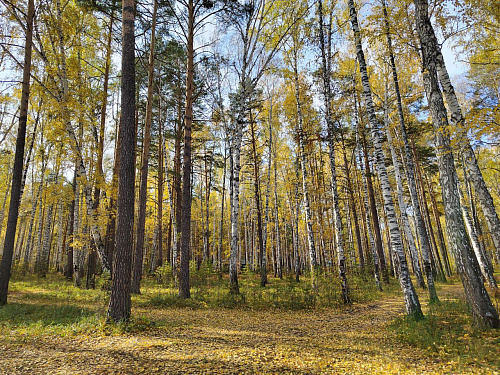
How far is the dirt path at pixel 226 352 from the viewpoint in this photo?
3629 mm

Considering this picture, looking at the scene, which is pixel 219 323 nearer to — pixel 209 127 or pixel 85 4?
pixel 85 4

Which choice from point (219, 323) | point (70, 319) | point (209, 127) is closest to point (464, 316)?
point (219, 323)

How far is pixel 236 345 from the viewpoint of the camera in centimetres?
473

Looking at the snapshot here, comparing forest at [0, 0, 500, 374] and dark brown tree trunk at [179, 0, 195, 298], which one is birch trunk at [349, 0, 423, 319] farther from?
dark brown tree trunk at [179, 0, 195, 298]

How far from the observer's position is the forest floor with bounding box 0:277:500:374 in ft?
12.0

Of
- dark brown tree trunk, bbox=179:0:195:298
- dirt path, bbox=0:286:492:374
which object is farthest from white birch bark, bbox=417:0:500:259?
dark brown tree trunk, bbox=179:0:195:298

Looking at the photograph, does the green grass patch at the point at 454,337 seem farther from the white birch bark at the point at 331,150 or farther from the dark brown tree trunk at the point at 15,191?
the dark brown tree trunk at the point at 15,191

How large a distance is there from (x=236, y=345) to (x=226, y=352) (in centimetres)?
46

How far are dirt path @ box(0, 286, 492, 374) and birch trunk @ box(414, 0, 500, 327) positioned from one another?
1.67 m

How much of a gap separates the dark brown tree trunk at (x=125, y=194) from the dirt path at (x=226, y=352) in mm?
813

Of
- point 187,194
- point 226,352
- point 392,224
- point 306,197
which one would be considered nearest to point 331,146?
point 306,197

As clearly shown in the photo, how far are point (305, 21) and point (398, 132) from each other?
825 centimetres

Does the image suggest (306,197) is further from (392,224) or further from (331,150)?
(392,224)

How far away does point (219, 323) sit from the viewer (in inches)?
258
